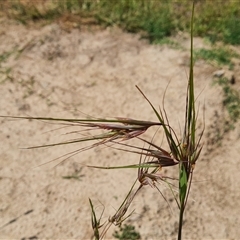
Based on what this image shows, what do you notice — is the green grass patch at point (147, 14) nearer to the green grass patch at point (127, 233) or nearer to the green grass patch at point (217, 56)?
the green grass patch at point (217, 56)

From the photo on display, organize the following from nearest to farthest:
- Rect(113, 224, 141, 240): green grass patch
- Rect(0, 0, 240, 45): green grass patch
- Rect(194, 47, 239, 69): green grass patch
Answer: Rect(113, 224, 141, 240): green grass patch
Rect(194, 47, 239, 69): green grass patch
Rect(0, 0, 240, 45): green grass patch

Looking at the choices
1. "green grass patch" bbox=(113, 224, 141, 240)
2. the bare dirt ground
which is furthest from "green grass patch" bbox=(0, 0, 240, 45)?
"green grass patch" bbox=(113, 224, 141, 240)

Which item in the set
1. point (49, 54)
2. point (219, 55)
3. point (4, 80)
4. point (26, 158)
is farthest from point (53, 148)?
point (219, 55)

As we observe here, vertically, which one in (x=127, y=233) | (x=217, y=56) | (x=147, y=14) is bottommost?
(x=127, y=233)

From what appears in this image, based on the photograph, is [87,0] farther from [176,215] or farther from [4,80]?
[176,215]

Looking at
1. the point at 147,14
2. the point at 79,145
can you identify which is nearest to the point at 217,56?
the point at 147,14

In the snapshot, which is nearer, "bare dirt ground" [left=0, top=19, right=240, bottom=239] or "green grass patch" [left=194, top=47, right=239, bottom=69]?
"bare dirt ground" [left=0, top=19, right=240, bottom=239]

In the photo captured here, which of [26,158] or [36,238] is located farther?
[26,158]

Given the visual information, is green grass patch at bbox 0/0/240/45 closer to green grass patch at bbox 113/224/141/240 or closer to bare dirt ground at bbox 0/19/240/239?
bare dirt ground at bbox 0/19/240/239

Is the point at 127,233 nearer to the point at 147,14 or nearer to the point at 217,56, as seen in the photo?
the point at 217,56
